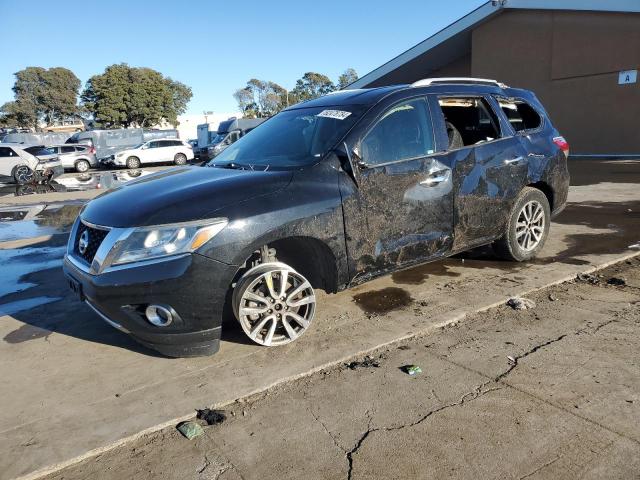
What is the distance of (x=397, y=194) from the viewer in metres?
3.88

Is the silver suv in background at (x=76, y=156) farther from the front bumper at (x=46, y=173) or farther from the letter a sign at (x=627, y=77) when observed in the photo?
the letter a sign at (x=627, y=77)

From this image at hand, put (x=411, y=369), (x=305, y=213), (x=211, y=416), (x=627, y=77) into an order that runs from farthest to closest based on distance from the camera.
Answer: (x=627, y=77) → (x=305, y=213) → (x=411, y=369) → (x=211, y=416)

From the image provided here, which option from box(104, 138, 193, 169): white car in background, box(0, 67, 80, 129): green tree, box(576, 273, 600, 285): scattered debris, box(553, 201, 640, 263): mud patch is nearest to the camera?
box(576, 273, 600, 285): scattered debris

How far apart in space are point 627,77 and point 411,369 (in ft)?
66.2

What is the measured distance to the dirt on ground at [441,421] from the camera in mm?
2307

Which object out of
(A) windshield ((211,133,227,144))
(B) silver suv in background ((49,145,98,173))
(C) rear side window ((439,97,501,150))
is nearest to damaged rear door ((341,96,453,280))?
(C) rear side window ((439,97,501,150))

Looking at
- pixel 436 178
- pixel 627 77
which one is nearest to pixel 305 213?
pixel 436 178

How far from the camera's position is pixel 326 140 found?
3.82m

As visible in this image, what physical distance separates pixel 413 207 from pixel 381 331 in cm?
105

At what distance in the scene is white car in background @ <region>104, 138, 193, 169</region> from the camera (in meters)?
28.0

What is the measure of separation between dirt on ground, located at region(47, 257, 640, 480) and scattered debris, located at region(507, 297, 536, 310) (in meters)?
0.46

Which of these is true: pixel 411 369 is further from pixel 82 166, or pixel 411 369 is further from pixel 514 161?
pixel 82 166

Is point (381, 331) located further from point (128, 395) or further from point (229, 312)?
point (128, 395)

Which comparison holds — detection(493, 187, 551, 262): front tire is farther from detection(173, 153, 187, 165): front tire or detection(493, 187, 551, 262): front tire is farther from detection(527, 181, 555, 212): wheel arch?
detection(173, 153, 187, 165): front tire
